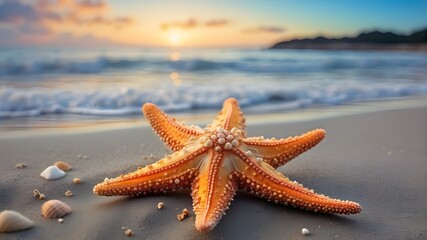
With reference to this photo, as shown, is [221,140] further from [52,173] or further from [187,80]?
[187,80]

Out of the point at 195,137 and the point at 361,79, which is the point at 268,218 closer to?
the point at 195,137

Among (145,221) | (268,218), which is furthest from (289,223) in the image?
(145,221)

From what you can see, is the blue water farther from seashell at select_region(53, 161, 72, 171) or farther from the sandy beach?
seashell at select_region(53, 161, 72, 171)

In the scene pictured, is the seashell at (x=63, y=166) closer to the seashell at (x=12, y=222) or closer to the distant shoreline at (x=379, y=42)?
the seashell at (x=12, y=222)

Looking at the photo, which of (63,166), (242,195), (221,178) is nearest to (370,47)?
(63,166)

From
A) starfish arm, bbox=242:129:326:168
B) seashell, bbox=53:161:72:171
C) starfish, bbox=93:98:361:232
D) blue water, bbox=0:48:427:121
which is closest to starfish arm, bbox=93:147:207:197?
starfish, bbox=93:98:361:232
